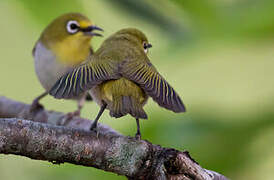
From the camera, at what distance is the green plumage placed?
10.2 ft

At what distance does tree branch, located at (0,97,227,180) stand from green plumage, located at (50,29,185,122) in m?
0.33

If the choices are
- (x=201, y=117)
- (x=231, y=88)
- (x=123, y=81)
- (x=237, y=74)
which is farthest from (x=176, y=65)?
(x=237, y=74)

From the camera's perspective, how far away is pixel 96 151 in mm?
2705

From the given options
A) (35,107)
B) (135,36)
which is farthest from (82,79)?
(35,107)

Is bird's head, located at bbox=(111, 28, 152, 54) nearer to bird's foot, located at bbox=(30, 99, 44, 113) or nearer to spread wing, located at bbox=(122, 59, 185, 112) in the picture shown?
spread wing, located at bbox=(122, 59, 185, 112)

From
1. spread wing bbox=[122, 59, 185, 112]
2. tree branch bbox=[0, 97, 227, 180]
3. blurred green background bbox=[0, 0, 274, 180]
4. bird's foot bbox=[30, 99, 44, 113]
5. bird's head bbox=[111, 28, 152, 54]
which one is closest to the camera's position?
A: tree branch bbox=[0, 97, 227, 180]

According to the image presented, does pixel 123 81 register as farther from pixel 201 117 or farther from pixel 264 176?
pixel 264 176

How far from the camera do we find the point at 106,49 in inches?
152

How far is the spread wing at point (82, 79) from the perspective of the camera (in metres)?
3.12

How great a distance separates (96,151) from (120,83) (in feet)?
2.49

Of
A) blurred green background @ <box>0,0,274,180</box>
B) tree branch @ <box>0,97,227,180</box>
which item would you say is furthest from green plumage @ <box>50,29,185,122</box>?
blurred green background @ <box>0,0,274,180</box>

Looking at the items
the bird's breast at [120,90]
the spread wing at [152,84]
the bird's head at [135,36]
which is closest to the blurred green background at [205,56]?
the bird's head at [135,36]

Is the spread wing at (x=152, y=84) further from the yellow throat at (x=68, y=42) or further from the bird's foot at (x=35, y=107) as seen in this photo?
the yellow throat at (x=68, y=42)

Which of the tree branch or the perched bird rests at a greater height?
the perched bird
